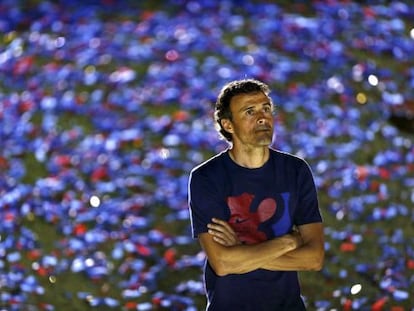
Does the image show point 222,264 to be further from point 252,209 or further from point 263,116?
point 263,116

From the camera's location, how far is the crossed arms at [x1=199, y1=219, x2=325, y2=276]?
309 centimetres

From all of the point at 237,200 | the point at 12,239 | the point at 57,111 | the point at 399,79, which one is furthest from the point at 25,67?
the point at 237,200

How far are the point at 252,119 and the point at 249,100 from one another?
66 mm

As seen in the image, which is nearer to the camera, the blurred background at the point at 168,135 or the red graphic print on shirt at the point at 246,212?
the red graphic print on shirt at the point at 246,212

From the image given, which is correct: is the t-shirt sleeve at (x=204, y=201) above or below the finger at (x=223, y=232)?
above

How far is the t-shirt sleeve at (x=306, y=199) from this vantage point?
10.5 feet

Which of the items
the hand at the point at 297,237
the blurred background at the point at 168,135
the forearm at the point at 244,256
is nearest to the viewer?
the forearm at the point at 244,256

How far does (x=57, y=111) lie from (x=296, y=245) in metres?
4.63

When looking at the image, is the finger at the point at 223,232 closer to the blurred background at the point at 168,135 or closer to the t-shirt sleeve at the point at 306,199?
the t-shirt sleeve at the point at 306,199

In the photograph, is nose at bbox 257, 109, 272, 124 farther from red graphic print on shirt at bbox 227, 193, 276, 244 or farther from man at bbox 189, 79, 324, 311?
red graphic print on shirt at bbox 227, 193, 276, 244

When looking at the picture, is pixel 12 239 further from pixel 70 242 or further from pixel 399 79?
pixel 399 79

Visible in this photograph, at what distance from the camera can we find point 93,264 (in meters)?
6.17

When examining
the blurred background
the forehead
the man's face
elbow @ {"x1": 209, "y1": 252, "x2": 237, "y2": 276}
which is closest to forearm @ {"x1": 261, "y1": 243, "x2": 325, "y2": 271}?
elbow @ {"x1": 209, "y1": 252, "x2": 237, "y2": 276}

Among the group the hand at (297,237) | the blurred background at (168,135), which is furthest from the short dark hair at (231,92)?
the blurred background at (168,135)
